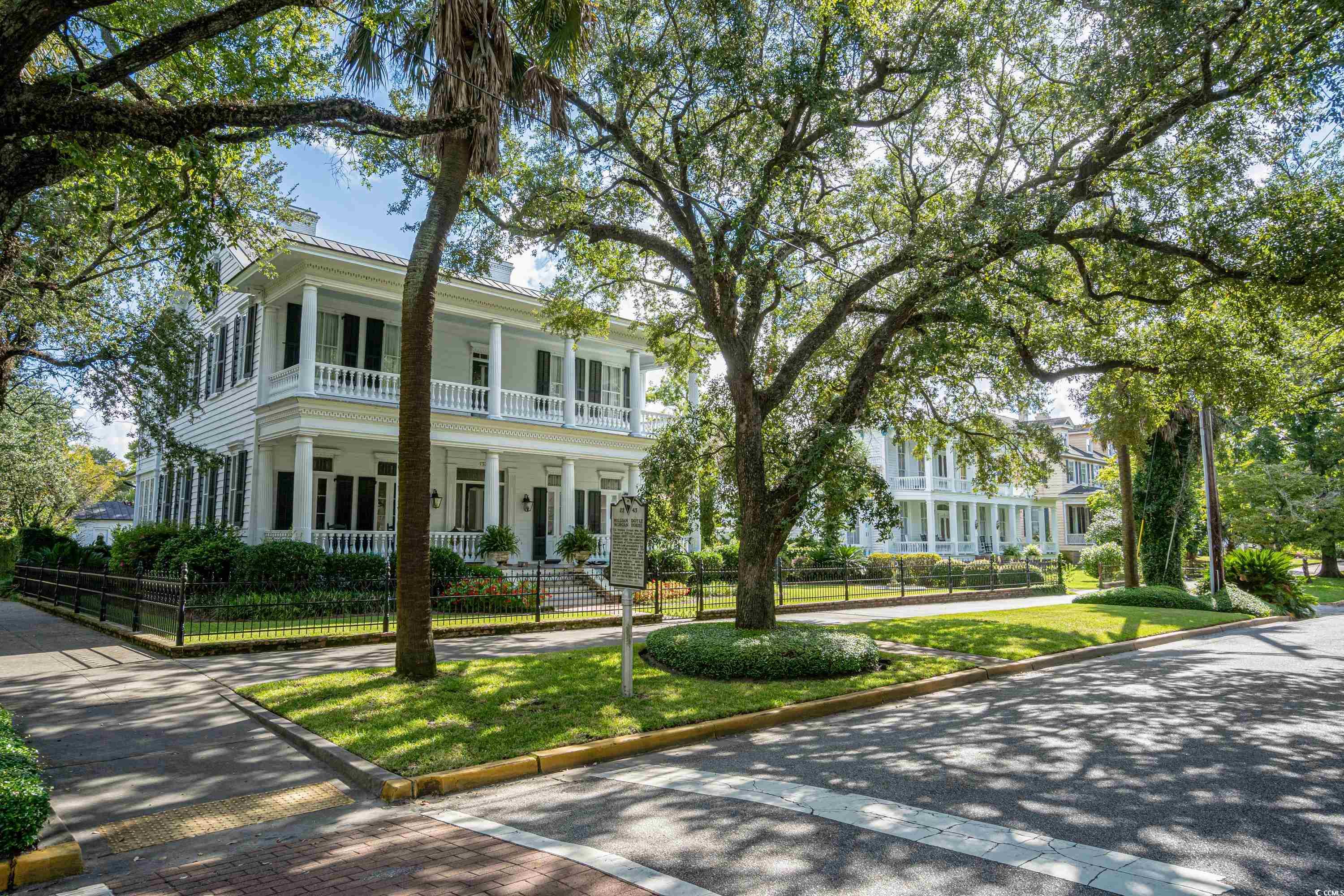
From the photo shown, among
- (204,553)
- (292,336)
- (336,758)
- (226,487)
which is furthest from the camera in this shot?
(226,487)

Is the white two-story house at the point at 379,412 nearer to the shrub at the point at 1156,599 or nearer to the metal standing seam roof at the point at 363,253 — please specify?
the metal standing seam roof at the point at 363,253

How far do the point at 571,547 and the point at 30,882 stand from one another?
60.2 ft

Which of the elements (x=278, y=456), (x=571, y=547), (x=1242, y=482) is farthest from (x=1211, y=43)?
(x=1242, y=482)

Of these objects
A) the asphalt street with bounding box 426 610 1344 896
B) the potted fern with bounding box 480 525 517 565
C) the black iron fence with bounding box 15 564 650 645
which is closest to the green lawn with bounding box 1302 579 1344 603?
the asphalt street with bounding box 426 610 1344 896

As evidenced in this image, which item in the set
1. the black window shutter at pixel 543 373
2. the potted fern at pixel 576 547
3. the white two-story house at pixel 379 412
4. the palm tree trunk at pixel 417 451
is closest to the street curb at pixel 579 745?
the palm tree trunk at pixel 417 451

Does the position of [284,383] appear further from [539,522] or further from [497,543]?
[539,522]

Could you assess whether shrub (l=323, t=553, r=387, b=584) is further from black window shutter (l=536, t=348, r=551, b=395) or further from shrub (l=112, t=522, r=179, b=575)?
black window shutter (l=536, t=348, r=551, b=395)

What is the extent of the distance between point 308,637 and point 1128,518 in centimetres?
2241

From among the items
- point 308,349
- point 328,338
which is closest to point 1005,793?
point 308,349

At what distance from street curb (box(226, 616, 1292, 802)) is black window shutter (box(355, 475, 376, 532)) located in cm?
1376

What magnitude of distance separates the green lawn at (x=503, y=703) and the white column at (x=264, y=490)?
1235 cm

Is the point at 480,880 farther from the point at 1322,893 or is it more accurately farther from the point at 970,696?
the point at 970,696

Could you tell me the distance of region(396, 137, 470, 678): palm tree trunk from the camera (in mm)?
9500

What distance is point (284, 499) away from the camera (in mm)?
21391
